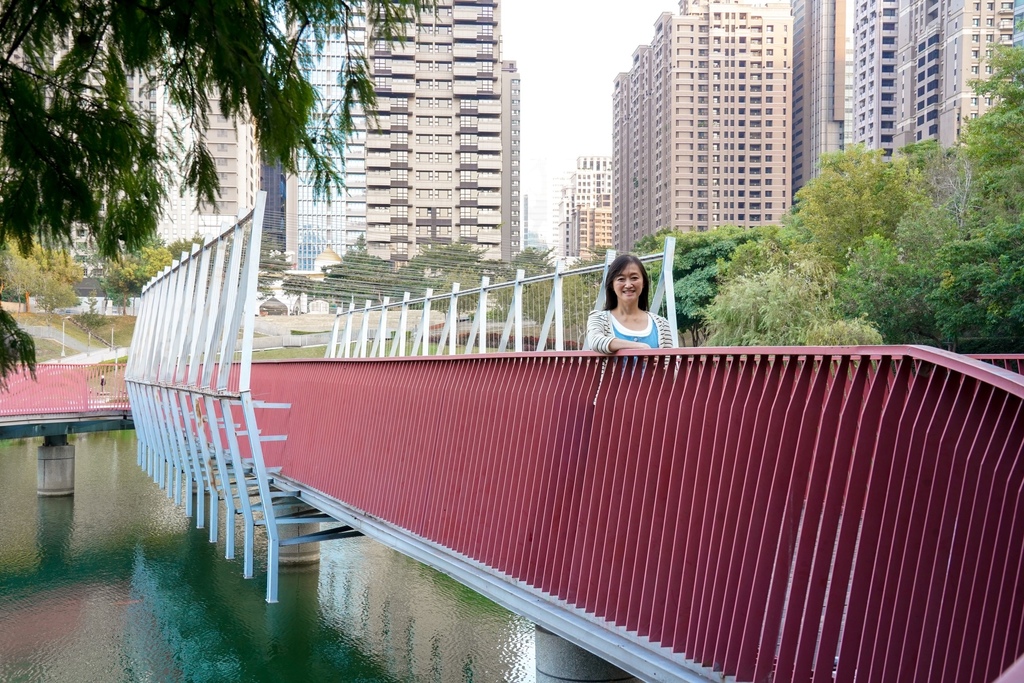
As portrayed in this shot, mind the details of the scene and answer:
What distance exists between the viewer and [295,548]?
16.7 meters

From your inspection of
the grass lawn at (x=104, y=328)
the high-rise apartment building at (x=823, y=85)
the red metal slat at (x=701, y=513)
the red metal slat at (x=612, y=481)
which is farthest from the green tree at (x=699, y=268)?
the high-rise apartment building at (x=823, y=85)

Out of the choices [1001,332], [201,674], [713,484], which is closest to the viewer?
[713,484]

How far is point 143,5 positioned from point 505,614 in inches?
431

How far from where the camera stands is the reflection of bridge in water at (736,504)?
2984 mm

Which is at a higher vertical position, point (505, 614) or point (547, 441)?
point (547, 441)

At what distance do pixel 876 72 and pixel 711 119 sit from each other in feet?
54.3

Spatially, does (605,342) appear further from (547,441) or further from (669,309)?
(669,309)

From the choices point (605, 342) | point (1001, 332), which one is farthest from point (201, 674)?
point (1001, 332)

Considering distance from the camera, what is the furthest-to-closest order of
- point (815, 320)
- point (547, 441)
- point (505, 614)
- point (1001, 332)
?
1. point (815, 320)
2. point (1001, 332)
3. point (505, 614)
4. point (547, 441)

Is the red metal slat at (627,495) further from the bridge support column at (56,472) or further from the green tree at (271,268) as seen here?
the bridge support column at (56,472)

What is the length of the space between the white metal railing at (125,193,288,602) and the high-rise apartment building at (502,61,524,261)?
54.2 metres

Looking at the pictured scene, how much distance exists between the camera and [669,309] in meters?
7.87

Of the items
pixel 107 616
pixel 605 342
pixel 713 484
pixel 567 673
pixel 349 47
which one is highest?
pixel 349 47

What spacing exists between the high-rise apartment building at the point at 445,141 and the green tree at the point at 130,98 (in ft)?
257
